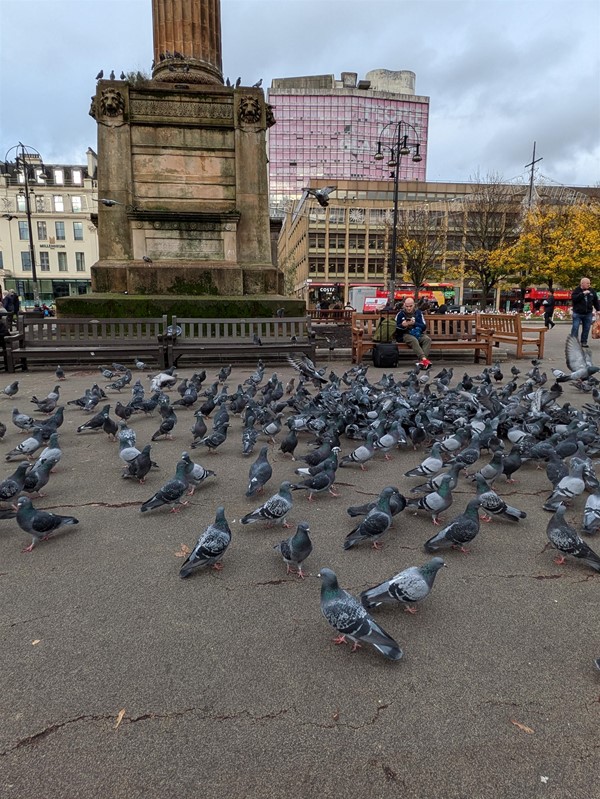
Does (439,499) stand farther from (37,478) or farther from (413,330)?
(413,330)

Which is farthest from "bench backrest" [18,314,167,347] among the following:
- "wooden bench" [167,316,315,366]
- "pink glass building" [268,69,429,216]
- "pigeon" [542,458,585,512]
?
"pink glass building" [268,69,429,216]

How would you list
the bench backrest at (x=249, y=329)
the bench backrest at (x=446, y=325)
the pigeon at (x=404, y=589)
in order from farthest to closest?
the bench backrest at (x=446, y=325)
the bench backrest at (x=249, y=329)
the pigeon at (x=404, y=589)

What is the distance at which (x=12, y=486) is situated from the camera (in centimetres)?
462

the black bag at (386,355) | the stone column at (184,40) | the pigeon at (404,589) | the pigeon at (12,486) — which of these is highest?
the stone column at (184,40)

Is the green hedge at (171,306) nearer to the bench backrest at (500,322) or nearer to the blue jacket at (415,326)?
the blue jacket at (415,326)

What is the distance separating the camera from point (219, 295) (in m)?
15.1

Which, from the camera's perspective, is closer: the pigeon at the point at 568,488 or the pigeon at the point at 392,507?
the pigeon at the point at 392,507

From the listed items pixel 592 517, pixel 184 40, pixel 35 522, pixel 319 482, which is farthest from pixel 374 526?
pixel 184 40

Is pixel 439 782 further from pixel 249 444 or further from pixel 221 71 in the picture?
pixel 221 71

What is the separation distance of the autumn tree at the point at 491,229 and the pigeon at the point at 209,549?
1432 inches

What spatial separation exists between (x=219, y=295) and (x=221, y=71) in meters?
7.49

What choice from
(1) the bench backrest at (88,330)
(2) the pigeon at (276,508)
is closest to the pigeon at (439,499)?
(2) the pigeon at (276,508)

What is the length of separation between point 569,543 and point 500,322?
12.9 meters

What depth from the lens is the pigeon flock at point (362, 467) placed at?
3695 mm
